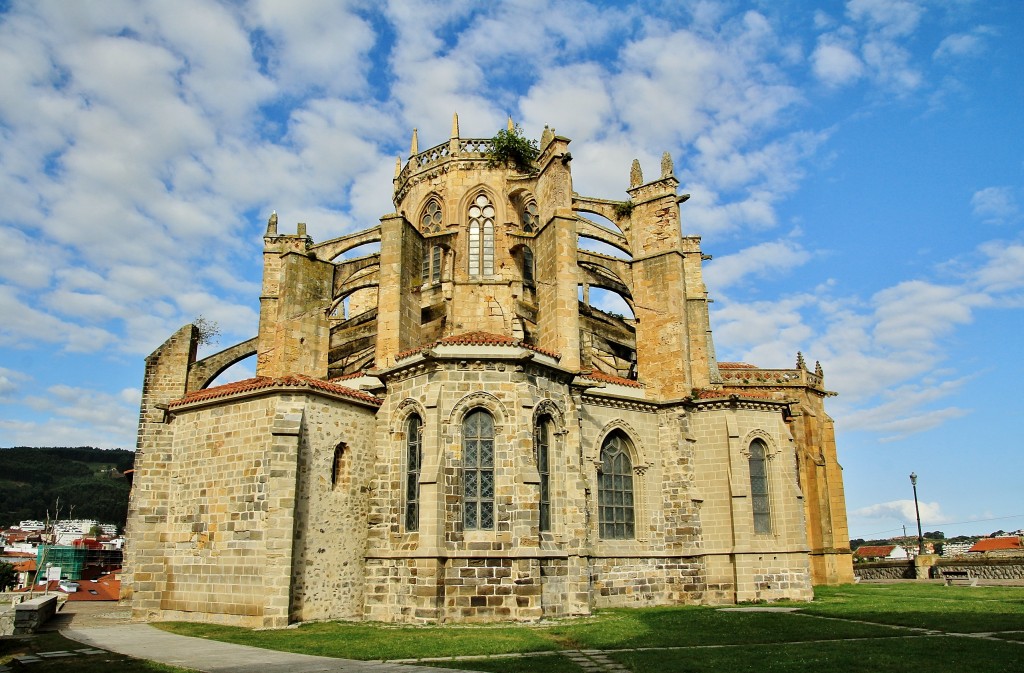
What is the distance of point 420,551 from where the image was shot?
1655cm

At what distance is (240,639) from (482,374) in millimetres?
7817

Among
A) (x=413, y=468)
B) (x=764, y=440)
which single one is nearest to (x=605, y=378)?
(x=764, y=440)

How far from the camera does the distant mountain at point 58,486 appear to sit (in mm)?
147625

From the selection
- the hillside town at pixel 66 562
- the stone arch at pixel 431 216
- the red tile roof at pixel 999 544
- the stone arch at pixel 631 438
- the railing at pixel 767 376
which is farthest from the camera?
the red tile roof at pixel 999 544

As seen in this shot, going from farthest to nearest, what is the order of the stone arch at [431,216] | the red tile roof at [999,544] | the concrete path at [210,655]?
the red tile roof at [999,544]
the stone arch at [431,216]
the concrete path at [210,655]

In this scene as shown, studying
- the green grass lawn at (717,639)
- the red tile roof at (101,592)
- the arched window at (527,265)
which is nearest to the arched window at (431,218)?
the arched window at (527,265)

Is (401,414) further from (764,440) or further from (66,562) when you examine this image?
(66,562)

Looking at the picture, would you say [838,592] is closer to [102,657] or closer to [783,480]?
[783,480]

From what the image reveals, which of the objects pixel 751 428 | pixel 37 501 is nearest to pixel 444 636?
pixel 751 428

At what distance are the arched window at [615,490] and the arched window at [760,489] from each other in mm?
3869

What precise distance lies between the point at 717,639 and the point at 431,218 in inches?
780

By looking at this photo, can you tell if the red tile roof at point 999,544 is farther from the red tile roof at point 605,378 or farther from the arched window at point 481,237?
the arched window at point 481,237

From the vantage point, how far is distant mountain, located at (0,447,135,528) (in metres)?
148

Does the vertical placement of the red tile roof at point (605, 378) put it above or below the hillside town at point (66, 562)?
above
